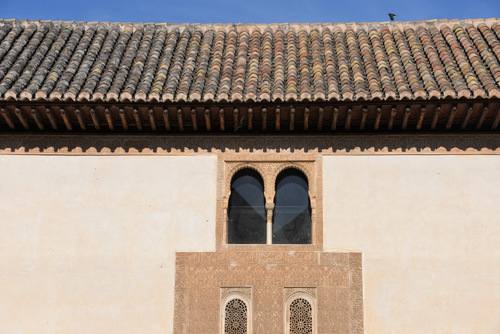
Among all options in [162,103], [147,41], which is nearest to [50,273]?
[162,103]

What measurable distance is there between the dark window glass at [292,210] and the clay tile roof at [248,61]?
109 centimetres

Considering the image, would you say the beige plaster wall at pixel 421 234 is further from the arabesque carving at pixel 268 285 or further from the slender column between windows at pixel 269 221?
the slender column between windows at pixel 269 221

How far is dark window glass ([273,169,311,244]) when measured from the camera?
962 centimetres

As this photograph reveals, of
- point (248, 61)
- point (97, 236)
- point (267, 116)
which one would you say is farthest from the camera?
point (248, 61)

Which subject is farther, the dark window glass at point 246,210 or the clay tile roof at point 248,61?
the dark window glass at point 246,210

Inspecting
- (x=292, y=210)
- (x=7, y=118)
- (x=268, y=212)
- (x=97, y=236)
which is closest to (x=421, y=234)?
(x=292, y=210)

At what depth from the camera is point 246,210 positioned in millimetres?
9742

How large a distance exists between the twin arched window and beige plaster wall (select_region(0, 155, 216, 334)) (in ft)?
1.01

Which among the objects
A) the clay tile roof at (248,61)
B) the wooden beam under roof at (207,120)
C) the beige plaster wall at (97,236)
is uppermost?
the clay tile roof at (248,61)

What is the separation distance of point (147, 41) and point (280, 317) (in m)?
4.52

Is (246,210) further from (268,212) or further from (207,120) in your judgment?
(207,120)

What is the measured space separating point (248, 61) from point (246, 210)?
2.17 meters

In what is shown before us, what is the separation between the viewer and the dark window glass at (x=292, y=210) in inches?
379

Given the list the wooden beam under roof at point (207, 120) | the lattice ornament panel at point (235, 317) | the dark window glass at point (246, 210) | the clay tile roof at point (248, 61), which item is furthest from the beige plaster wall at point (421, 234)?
the wooden beam under roof at point (207, 120)
